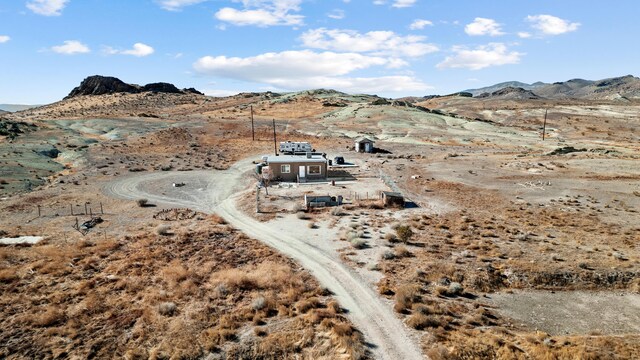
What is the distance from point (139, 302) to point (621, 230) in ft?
124

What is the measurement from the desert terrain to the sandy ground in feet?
0.37

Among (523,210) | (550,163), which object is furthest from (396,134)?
(523,210)

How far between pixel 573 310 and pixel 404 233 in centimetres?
1232

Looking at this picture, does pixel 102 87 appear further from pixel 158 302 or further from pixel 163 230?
pixel 158 302

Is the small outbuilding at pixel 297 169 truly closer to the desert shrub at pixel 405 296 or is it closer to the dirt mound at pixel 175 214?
the dirt mound at pixel 175 214

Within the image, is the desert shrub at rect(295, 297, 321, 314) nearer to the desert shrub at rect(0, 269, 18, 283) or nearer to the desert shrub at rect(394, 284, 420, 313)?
the desert shrub at rect(394, 284, 420, 313)

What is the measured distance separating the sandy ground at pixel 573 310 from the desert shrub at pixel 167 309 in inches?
701

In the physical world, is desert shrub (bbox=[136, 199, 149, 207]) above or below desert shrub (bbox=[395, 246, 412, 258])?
above

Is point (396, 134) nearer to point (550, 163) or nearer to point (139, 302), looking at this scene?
point (550, 163)

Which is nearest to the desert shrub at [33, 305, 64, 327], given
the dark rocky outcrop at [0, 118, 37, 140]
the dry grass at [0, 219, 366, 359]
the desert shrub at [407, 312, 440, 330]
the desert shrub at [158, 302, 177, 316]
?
the dry grass at [0, 219, 366, 359]

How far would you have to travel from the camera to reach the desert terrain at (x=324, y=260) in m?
18.3

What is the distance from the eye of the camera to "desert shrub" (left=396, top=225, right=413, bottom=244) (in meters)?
30.6

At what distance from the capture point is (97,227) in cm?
3369

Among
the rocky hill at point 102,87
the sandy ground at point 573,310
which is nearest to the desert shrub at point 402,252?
the sandy ground at point 573,310
